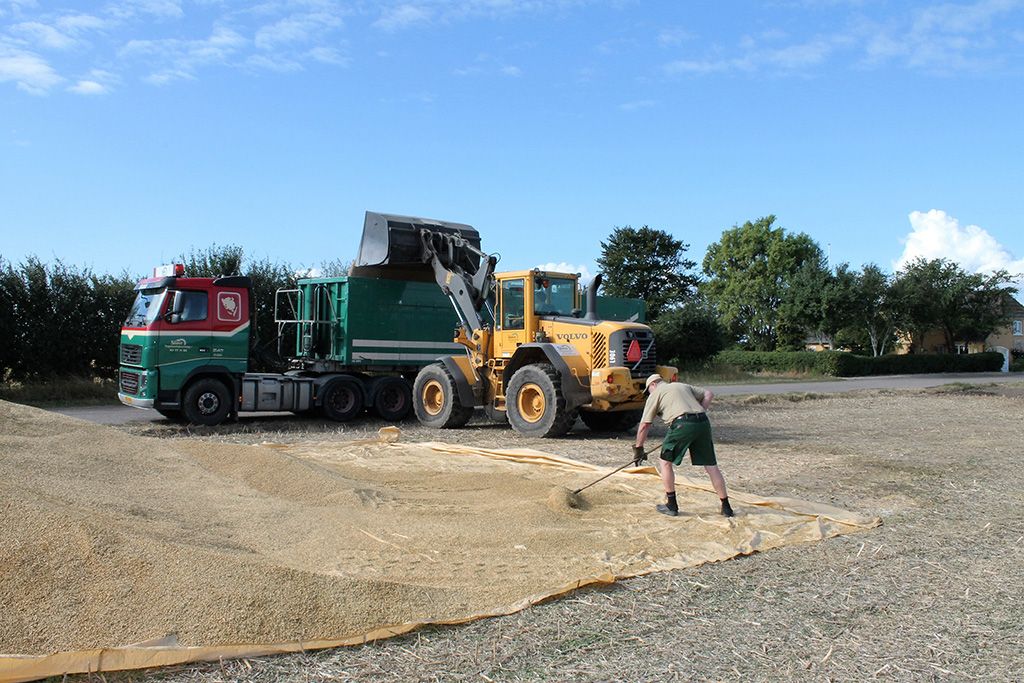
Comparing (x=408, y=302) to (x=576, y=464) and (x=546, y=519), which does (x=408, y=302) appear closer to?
(x=576, y=464)

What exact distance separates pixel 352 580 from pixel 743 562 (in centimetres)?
303

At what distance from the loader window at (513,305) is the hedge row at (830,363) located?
1141 inches

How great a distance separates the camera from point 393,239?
16422mm

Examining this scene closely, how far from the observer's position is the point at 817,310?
181 ft

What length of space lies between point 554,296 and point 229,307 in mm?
5774

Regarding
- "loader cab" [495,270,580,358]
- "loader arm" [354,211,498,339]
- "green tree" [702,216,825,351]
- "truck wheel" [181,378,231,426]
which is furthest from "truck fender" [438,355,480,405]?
"green tree" [702,216,825,351]

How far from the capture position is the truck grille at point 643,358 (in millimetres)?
14070

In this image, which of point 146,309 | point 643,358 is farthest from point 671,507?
point 146,309

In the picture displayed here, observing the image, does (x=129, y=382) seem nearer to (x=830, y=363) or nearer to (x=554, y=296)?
(x=554, y=296)

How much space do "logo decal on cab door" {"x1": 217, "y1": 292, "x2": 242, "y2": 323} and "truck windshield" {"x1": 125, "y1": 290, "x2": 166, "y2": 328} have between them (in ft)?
3.16

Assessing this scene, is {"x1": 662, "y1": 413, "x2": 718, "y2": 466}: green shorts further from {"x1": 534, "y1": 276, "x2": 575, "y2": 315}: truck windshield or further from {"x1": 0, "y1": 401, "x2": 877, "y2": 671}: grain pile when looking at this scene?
{"x1": 534, "y1": 276, "x2": 575, "y2": 315}: truck windshield

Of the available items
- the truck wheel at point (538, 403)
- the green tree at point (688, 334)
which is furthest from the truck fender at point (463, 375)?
the green tree at point (688, 334)

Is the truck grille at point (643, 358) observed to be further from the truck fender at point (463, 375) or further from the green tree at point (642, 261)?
the green tree at point (642, 261)

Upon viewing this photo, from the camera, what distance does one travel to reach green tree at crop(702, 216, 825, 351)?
56.4 m
